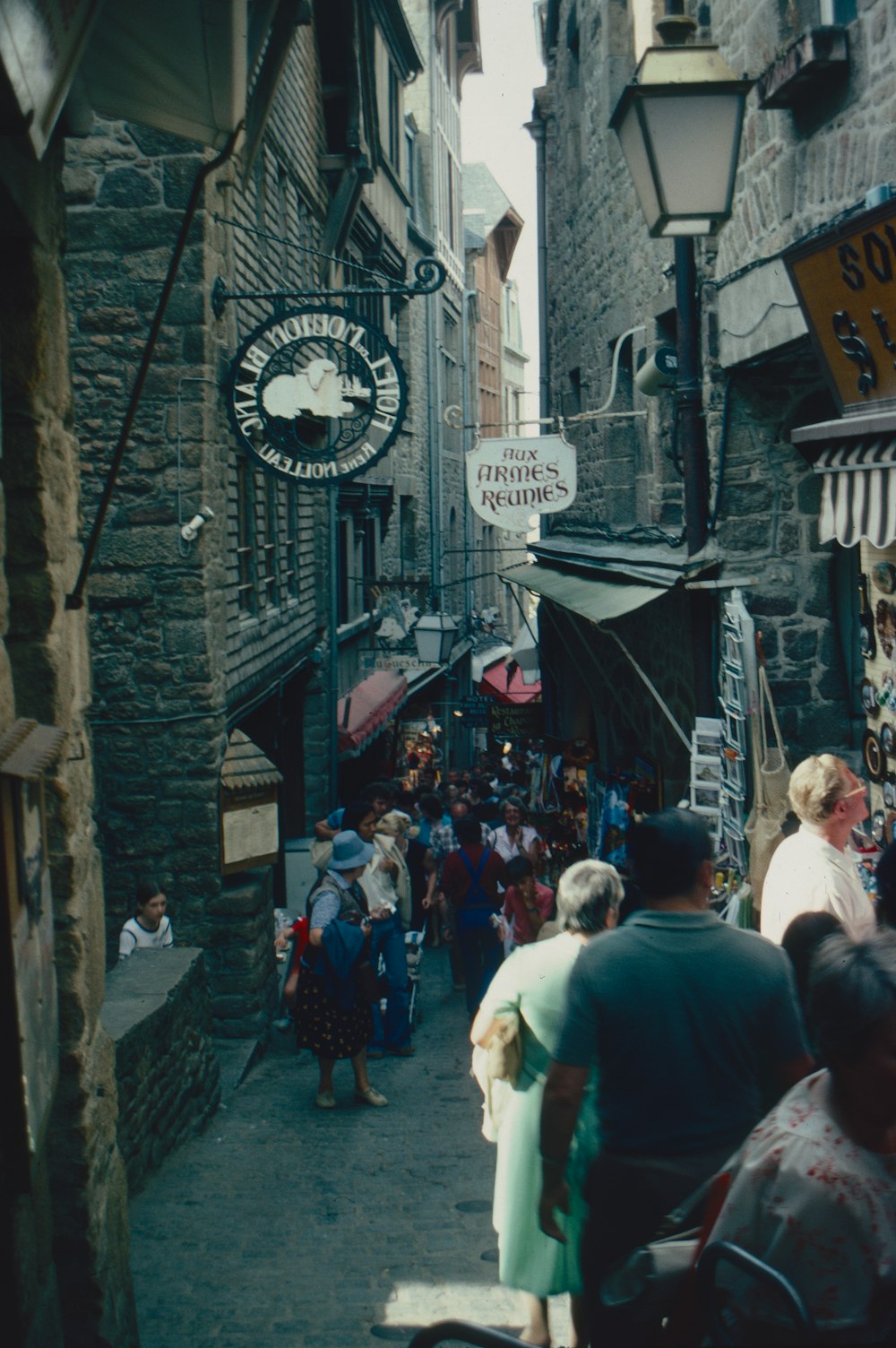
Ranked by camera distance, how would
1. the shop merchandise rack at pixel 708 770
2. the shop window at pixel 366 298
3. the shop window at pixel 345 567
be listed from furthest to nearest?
1. the shop window at pixel 345 567
2. the shop window at pixel 366 298
3. the shop merchandise rack at pixel 708 770

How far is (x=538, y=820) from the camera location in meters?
14.8

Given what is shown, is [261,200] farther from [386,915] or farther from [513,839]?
[386,915]

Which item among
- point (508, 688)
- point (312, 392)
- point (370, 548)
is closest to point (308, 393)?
point (312, 392)

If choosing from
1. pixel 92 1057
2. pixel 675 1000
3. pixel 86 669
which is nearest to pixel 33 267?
pixel 86 669

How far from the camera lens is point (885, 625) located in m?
6.18

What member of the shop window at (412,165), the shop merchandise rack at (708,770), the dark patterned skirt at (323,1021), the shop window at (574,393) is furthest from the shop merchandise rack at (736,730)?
the shop window at (412,165)

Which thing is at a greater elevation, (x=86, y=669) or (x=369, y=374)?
(x=369, y=374)

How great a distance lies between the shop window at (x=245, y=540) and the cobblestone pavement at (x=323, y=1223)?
182 inches

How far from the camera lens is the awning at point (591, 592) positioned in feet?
29.1

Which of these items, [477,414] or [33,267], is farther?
[477,414]

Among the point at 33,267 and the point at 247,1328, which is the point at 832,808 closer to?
the point at 247,1328

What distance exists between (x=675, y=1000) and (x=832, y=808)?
162 cm

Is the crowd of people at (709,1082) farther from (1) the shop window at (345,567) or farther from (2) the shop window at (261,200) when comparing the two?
(1) the shop window at (345,567)

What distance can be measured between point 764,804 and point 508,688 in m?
22.2
